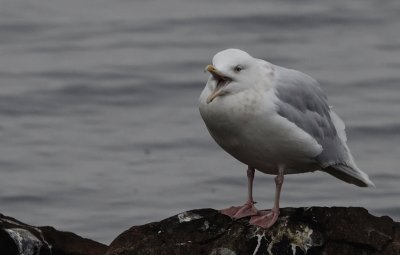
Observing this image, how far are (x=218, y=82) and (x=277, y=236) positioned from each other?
40.1 inches

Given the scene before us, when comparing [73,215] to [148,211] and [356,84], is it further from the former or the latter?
[356,84]

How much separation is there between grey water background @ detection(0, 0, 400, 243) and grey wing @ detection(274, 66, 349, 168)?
19.6ft

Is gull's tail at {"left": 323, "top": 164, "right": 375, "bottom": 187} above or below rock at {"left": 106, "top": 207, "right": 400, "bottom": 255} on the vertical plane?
above

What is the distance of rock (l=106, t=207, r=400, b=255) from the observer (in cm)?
948

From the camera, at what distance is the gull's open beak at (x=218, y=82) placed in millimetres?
9465

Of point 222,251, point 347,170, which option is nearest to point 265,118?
point 222,251

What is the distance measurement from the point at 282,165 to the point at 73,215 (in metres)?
7.46

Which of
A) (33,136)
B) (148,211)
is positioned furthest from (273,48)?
(148,211)

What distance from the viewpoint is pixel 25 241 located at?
9.56 metres

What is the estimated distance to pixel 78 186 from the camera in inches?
708

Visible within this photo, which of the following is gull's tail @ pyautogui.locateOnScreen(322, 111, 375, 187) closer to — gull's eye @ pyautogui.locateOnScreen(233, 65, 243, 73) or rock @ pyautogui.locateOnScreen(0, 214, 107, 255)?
gull's eye @ pyautogui.locateOnScreen(233, 65, 243, 73)

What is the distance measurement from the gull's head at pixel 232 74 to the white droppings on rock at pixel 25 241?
137cm

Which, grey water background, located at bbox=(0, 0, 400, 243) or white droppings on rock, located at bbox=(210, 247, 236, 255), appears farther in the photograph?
grey water background, located at bbox=(0, 0, 400, 243)

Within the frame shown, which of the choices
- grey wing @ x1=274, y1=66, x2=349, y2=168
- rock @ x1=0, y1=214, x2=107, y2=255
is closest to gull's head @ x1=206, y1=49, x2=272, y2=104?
grey wing @ x1=274, y1=66, x2=349, y2=168
